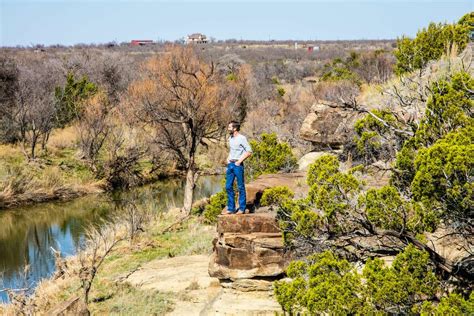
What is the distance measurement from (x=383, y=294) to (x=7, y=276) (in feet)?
48.4

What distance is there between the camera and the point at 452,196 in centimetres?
615

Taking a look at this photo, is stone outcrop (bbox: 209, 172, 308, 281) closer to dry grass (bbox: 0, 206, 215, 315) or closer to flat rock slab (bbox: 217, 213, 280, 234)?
flat rock slab (bbox: 217, 213, 280, 234)

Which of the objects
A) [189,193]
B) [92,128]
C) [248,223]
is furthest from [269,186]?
[92,128]

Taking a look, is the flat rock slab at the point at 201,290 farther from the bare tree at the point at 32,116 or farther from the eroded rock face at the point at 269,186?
the bare tree at the point at 32,116

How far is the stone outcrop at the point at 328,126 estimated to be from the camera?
17844 millimetres

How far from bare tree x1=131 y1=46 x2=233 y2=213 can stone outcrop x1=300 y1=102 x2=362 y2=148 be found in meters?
4.18

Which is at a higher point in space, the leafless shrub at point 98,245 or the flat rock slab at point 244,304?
the flat rock slab at point 244,304

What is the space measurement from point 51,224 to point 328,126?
1367 cm

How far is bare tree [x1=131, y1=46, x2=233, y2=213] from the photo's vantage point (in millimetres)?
20672

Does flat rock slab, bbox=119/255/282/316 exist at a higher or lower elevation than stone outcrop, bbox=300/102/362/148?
lower

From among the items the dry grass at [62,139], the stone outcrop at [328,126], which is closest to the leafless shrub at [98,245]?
the stone outcrop at [328,126]

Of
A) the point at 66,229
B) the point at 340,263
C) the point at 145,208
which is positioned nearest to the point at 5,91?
the point at 66,229

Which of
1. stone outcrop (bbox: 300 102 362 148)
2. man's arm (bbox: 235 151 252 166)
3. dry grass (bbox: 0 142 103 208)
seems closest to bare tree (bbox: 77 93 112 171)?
dry grass (bbox: 0 142 103 208)

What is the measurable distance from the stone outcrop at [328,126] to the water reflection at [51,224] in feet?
23.7
